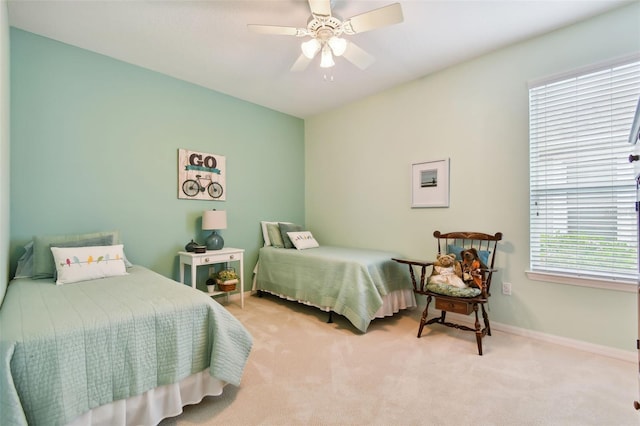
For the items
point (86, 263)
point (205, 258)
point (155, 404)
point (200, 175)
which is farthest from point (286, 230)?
point (155, 404)

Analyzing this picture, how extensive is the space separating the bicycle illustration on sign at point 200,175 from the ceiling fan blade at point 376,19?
224 centimetres

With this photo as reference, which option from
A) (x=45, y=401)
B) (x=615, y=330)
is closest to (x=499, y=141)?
(x=615, y=330)

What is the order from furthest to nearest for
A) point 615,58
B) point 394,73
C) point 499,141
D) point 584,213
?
point 394,73, point 499,141, point 584,213, point 615,58

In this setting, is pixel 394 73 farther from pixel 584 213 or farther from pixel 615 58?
pixel 584 213

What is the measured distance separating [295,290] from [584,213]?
8.91ft

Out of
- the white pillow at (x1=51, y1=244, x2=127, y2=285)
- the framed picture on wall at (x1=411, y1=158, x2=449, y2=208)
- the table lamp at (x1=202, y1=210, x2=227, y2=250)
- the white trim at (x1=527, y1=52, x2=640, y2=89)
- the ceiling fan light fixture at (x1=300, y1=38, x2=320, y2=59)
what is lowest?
the white pillow at (x1=51, y1=244, x2=127, y2=285)

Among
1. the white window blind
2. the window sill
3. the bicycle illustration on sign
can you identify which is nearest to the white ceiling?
the white window blind

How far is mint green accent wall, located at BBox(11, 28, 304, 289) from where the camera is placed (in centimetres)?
250

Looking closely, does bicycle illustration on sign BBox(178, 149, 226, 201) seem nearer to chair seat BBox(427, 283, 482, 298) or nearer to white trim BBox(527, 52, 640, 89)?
chair seat BBox(427, 283, 482, 298)

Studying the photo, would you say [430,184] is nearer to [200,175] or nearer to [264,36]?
[264,36]

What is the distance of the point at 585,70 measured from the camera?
2.36 m

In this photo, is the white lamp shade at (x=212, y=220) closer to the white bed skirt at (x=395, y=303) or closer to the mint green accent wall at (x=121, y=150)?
the mint green accent wall at (x=121, y=150)

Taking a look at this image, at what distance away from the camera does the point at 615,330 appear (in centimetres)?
223

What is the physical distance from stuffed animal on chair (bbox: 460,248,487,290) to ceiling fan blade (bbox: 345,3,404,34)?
6.44 feet
